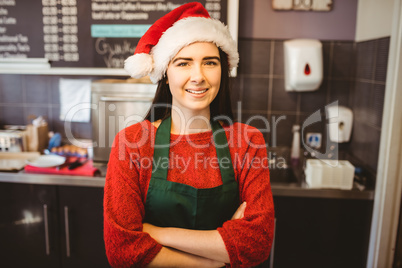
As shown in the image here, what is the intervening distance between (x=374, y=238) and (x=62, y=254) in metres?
1.70

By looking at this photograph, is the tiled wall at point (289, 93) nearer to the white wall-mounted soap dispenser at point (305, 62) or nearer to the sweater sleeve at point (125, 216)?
the white wall-mounted soap dispenser at point (305, 62)

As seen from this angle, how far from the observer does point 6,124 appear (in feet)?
8.38

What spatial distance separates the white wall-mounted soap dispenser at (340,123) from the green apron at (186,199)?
123 centimetres

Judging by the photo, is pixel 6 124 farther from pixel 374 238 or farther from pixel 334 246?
pixel 374 238

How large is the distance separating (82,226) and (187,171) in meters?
1.09

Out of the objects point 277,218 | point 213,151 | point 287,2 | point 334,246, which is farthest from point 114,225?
point 287,2

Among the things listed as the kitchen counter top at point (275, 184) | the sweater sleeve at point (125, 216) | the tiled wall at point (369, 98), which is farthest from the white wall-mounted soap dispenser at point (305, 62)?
the sweater sleeve at point (125, 216)

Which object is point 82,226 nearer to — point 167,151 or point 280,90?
point 167,151

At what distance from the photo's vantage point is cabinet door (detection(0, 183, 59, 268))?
6.64ft

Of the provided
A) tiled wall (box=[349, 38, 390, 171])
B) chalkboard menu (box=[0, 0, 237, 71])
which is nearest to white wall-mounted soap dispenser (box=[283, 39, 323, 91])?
tiled wall (box=[349, 38, 390, 171])

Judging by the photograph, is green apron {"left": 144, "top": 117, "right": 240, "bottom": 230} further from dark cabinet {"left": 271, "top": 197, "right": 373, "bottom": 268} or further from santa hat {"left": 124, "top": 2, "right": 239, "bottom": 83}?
dark cabinet {"left": 271, "top": 197, "right": 373, "bottom": 268}

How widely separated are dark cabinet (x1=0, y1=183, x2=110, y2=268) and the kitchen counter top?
0.13 ft

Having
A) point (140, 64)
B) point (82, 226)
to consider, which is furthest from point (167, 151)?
point (82, 226)

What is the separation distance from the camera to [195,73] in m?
1.12
